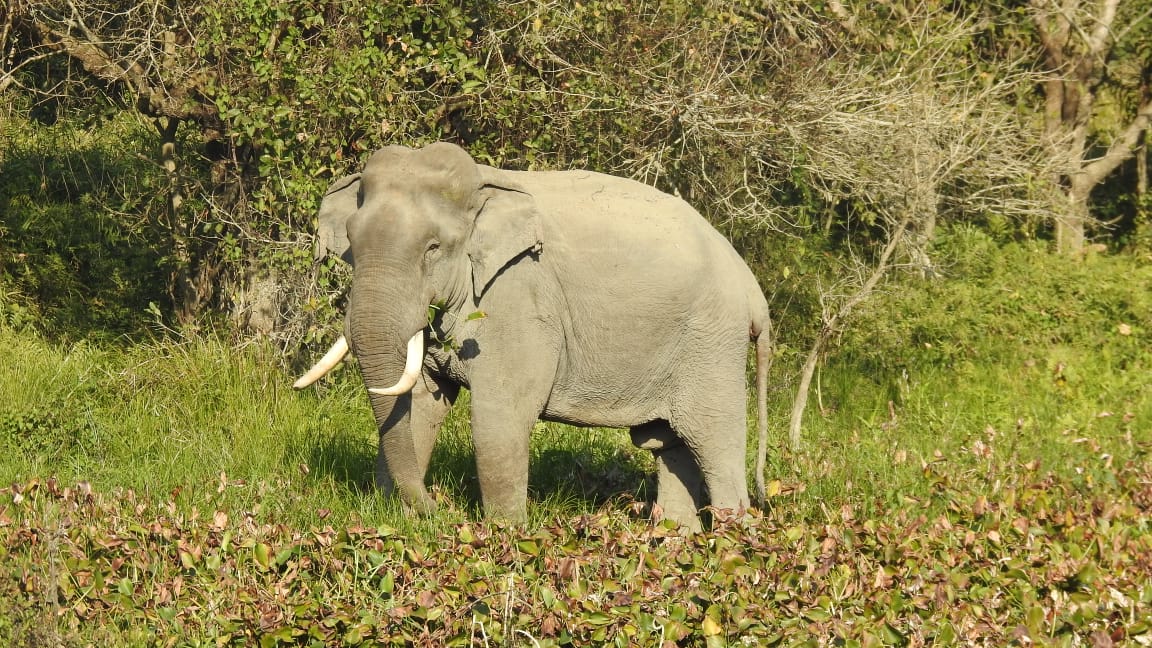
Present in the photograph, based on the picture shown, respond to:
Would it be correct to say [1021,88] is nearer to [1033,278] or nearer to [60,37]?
[1033,278]

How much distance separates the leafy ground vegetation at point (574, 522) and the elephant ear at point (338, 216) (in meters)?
1.06

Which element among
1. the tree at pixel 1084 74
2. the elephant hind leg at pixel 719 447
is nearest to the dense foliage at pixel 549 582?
the elephant hind leg at pixel 719 447

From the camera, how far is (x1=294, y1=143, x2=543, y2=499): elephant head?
5094 mm

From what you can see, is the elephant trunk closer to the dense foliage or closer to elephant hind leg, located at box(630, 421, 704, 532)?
the dense foliage

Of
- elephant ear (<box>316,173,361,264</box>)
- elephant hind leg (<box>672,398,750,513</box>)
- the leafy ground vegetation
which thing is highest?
elephant ear (<box>316,173,361,264</box>)

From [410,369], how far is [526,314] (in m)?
0.61

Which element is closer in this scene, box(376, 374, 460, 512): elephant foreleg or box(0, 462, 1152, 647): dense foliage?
box(0, 462, 1152, 647): dense foliage

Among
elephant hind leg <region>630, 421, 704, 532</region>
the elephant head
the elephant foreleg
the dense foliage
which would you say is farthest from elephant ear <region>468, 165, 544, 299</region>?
elephant hind leg <region>630, 421, 704, 532</region>

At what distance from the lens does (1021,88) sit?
1112 cm

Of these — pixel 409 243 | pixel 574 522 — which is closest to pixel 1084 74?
pixel 574 522

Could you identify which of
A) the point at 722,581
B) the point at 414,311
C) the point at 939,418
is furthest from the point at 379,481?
the point at 939,418

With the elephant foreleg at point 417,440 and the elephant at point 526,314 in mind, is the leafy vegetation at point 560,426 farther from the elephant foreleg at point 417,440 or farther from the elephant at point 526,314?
the elephant at point 526,314

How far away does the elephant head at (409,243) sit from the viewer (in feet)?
16.7

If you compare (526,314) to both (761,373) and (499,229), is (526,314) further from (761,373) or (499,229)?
(761,373)
